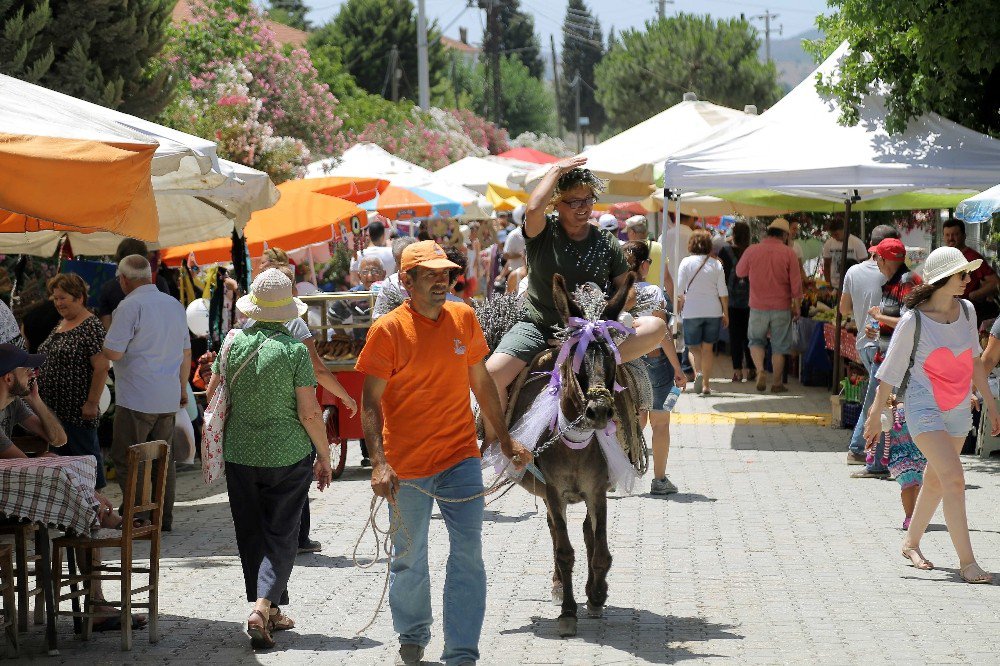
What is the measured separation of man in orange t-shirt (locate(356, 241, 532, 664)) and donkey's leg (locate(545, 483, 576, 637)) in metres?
0.92

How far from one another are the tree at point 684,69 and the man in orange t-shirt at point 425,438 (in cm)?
7038

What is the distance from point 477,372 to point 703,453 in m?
7.51

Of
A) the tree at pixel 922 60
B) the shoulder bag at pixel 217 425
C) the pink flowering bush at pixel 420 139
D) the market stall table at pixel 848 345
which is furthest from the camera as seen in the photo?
the pink flowering bush at pixel 420 139

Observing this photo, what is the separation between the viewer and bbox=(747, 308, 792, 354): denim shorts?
1745 cm

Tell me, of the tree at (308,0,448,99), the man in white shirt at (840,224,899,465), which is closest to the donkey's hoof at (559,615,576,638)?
the man in white shirt at (840,224,899,465)

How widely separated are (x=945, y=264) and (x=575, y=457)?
259 centimetres

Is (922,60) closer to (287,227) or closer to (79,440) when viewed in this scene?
(287,227)

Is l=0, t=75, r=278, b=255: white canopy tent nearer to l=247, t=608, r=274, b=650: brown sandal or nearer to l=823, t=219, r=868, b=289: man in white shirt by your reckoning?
l=247, t=608, r=274, b=650: brown sandal

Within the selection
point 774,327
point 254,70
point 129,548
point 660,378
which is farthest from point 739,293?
point 129,548

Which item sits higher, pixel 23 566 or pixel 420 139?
pixel 420 139

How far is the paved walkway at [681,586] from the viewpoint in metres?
6.83

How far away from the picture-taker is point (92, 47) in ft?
49.3

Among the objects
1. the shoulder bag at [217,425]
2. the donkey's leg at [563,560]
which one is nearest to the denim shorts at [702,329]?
the donkey's leg at [563,560]

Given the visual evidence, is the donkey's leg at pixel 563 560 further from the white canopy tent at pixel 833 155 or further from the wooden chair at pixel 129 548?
the white canopy tent at pixel 833 155
